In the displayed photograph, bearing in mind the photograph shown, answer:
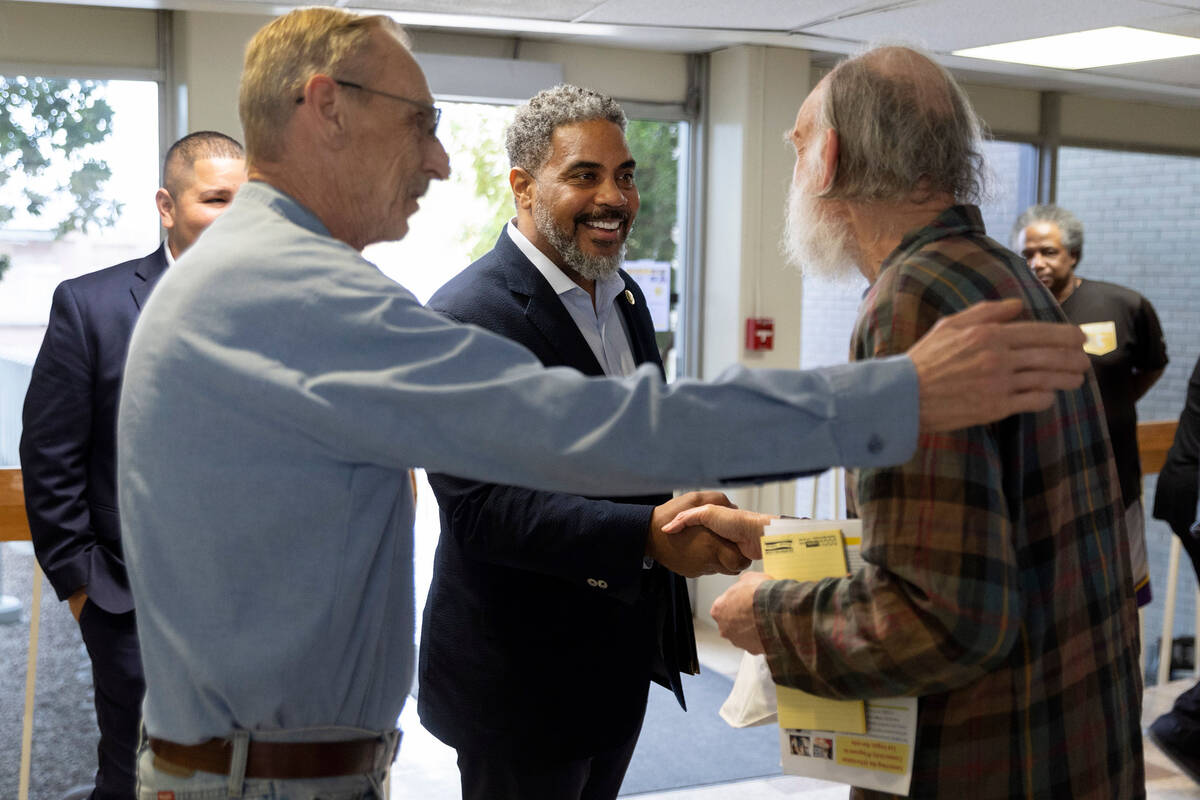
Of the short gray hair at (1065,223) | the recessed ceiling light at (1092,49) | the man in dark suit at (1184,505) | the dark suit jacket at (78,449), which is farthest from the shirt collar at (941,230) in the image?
the recessed ceiling light at (1092,49)

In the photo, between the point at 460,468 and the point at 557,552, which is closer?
the point at 460,468

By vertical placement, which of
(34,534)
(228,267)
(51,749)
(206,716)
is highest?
(228,267)

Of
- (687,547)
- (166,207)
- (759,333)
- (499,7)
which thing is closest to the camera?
(687,547)

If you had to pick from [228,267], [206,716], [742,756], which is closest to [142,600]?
Answer: [206,716]

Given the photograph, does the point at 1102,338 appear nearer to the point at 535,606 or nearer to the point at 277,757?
the point at 535,606

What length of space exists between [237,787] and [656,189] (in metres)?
5.06

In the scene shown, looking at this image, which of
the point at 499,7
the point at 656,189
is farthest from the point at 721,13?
the point at 656,189

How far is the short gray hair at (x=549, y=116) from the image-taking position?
2.39m

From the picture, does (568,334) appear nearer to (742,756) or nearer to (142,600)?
(142,600)

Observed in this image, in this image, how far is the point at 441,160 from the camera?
1373mm

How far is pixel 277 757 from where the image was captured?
1.18m

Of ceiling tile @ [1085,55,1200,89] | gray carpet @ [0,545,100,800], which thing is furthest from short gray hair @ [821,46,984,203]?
ceiling tile @ [1085,55,1200,89]

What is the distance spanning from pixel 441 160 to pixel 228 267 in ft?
1.14

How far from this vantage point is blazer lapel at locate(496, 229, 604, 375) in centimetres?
205
